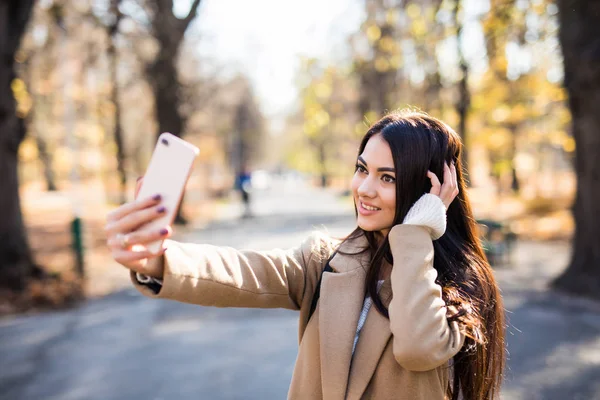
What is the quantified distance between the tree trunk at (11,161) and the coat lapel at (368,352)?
27.3 feet

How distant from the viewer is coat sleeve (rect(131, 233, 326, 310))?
1770 millimetres

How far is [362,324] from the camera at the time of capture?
1.92 m

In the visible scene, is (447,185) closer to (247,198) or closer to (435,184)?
(435,184)

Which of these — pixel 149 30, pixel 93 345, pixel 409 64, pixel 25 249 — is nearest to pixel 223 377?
pixel 93 345

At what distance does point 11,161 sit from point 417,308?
896cm

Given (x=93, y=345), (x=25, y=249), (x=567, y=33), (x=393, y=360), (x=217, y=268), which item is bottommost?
(x=93, y=345)

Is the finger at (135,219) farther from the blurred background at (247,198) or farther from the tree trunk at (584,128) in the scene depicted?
the tree trunk at (584,128)

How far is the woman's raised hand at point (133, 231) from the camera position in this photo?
61.1 inches

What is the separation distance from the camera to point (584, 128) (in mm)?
8688

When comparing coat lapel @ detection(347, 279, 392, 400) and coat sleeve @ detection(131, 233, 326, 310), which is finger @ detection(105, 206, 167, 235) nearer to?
coat sleeve @ detection(131, 233, 326, 310)

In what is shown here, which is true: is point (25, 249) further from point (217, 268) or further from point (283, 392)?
point (217, 268)

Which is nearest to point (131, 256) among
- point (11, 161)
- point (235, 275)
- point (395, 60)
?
point (235, 275)

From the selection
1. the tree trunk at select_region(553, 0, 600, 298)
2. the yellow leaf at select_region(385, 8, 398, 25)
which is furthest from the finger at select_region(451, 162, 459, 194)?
the yellow leaf at select_region(385, 8, 398, 25)

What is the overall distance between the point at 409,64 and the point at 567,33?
513 inches
